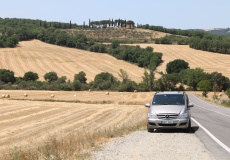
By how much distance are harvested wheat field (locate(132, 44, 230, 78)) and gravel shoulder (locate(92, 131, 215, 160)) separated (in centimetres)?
9402

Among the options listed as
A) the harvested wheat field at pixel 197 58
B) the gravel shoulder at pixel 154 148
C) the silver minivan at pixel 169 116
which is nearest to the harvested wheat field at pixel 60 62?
the harvested wheat field at pixel 197 58

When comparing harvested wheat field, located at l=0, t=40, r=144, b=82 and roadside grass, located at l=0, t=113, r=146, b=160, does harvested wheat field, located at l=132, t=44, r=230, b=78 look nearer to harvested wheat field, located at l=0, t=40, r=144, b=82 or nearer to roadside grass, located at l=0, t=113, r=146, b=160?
harvested wheat field, located at l=0, t=40, r=144, b=82

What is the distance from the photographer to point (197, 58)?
129 metres

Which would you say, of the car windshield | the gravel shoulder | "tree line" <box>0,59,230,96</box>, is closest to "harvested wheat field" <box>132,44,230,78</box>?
"tree line" <box>0,59,230,96</box>

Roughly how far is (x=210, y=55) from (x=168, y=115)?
118789mm

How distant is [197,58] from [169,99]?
112 meters

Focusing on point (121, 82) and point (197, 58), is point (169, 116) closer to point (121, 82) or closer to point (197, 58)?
point (121, 82)

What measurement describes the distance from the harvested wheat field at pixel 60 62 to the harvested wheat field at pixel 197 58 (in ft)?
43.8

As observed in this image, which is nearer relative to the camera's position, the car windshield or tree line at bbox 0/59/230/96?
the car windshield

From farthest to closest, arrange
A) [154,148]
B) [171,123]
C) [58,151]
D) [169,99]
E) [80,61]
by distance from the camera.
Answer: [80,61] → [169,99] → [171,123] → [154,148] → [58,151]

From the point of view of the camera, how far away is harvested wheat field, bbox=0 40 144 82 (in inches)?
4141

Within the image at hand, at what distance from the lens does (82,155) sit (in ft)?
37.8

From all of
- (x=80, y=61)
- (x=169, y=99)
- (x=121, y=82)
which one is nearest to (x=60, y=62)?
(x=80, y=61)

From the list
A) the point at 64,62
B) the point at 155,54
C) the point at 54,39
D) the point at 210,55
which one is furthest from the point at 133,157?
the point at 54,39
